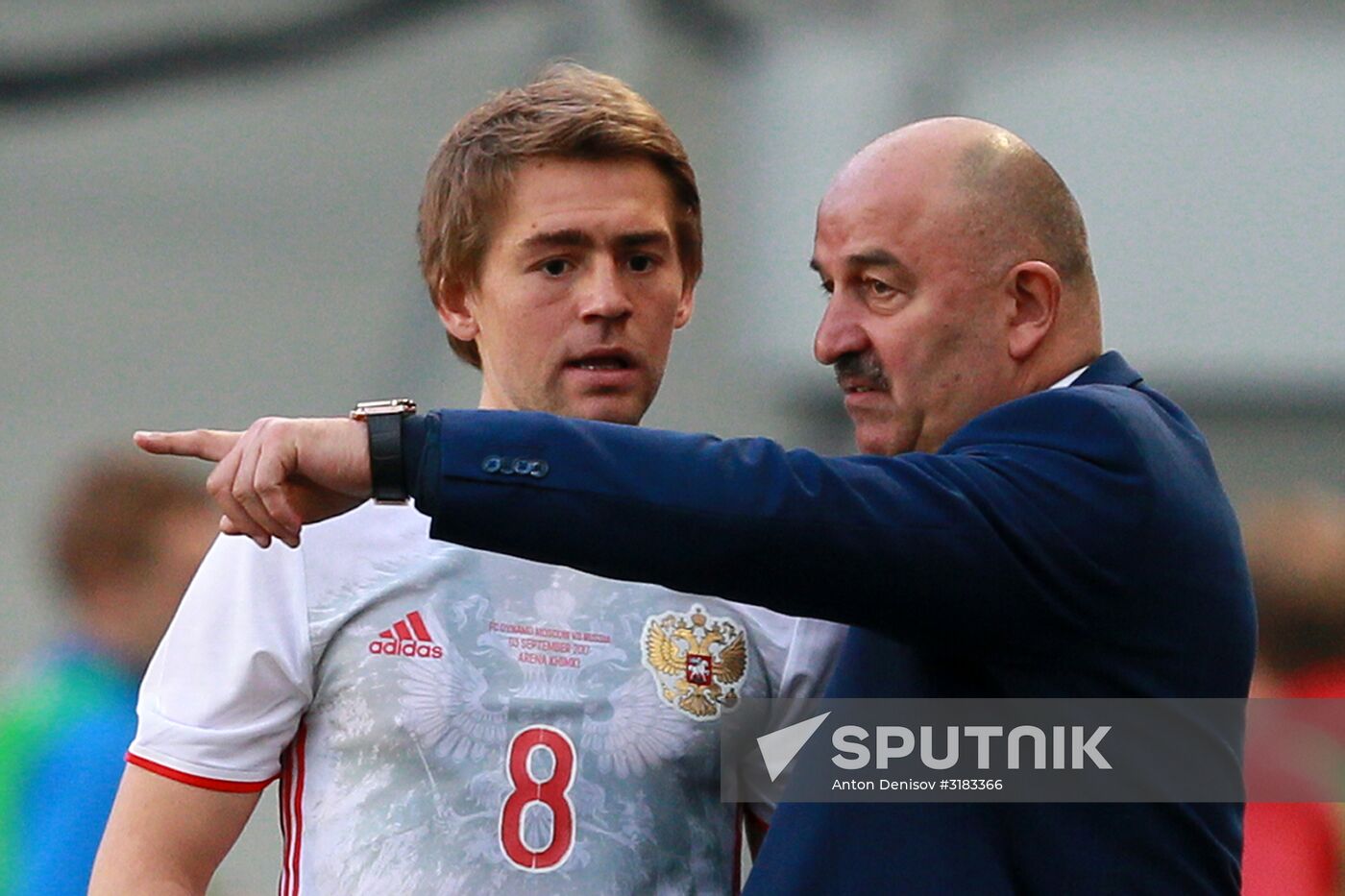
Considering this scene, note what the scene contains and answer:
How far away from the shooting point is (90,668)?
10.9 ft

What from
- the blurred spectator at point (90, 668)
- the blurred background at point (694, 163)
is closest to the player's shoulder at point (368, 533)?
the blurred spectator at point (90, 668)

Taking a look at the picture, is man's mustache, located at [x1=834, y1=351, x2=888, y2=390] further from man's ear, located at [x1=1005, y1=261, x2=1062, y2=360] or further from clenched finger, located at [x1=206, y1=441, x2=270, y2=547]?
clenched finger, located at [x1=206, y1=441, x2=270, y2=547]

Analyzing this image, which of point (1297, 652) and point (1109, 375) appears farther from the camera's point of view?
point (1297, 652)

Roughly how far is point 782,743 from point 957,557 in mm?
467

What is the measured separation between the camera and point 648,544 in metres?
1.71

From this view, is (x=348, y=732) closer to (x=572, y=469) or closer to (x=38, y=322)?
(x=572, y=469)

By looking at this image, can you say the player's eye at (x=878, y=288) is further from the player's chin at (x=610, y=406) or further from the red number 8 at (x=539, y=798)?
the red number 8 at (x=539, y=798)

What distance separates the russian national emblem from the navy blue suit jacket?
0.14m

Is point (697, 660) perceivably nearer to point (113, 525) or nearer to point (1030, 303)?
point (1030, 303)

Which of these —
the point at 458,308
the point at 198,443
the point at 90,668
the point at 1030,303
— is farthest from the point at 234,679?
the point at 90,668

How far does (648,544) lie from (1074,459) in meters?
0.40

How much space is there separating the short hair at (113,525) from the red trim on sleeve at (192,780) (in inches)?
60.5

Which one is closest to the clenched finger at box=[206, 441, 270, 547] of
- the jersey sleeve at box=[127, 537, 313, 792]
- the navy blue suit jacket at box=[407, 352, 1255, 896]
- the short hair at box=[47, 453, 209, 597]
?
the navy blue suit jacket at box=[407, 352, 1255, 896]

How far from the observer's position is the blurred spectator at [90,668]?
3121mm
